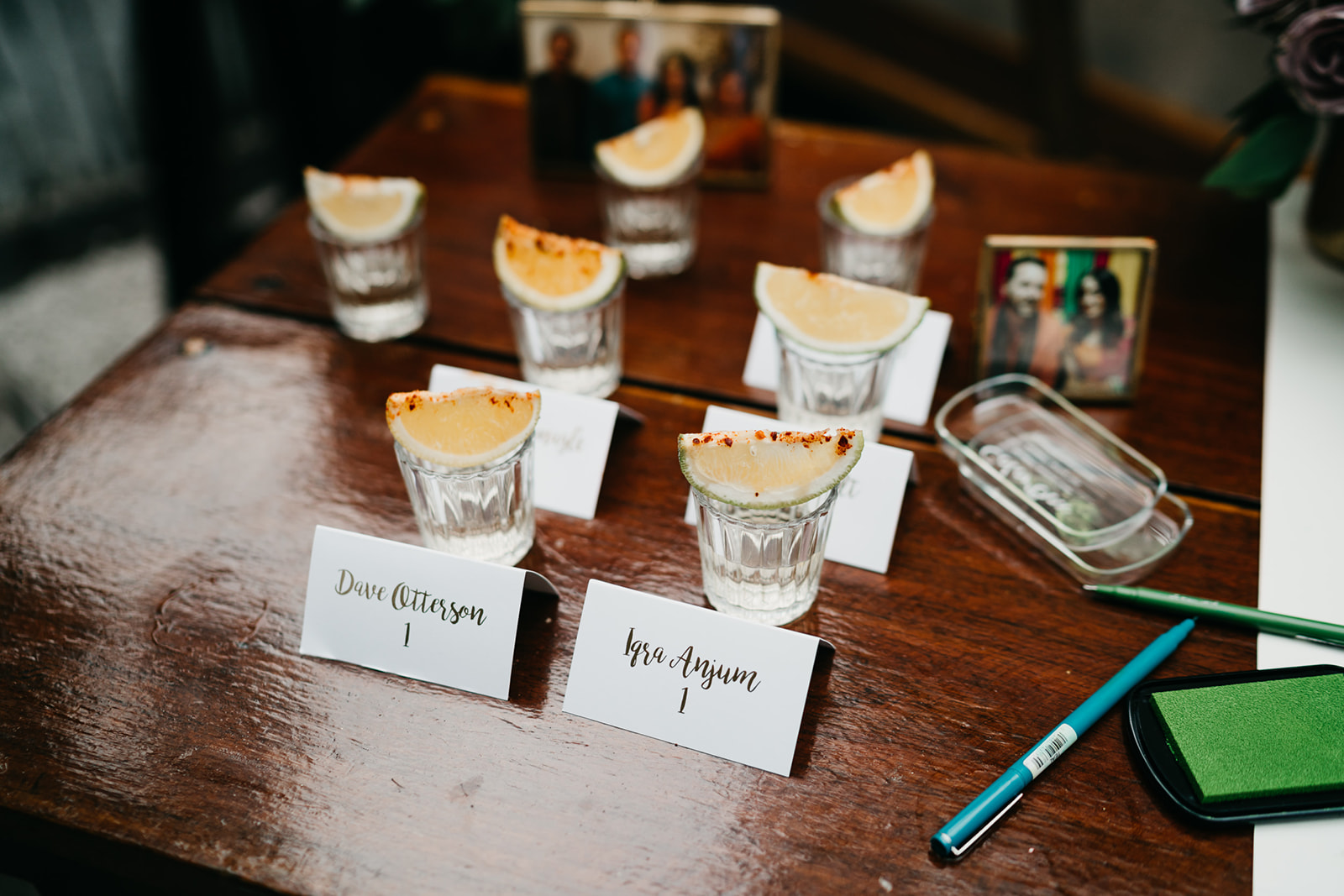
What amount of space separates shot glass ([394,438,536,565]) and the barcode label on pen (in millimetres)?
476

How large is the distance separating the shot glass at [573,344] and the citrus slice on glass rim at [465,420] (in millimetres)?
211

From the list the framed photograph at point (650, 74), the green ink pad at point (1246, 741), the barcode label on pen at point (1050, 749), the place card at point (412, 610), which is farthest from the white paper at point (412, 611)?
the framed photograph at point (650, 74)

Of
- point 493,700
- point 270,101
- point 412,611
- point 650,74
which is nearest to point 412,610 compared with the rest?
point 412,611

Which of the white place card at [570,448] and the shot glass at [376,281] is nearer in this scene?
the white place card at [570,448]

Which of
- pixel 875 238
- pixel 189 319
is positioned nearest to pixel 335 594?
pixel 189 319

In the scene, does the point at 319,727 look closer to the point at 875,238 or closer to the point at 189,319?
the point at 189,319

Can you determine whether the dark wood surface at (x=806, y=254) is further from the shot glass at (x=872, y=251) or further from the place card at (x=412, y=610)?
the place card at (x=412, y=610)

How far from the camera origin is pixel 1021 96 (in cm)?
282

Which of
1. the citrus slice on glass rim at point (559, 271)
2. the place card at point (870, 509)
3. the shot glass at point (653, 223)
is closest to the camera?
the place card at point (870, 509)

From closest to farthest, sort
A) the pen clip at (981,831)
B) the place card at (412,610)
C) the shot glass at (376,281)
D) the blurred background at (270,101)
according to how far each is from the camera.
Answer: the pen clip at (981,831), the place card at (412,610), the shot glass at (376,281), the blurred background at (270,101)

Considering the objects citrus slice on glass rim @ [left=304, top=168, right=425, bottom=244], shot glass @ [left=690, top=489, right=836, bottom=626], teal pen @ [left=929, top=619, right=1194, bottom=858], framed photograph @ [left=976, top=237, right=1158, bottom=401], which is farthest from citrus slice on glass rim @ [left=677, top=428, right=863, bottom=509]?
citrus slice on glass rim @ [left=304, top=168, right=425, bottom=244]

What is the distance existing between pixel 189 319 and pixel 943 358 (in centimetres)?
93

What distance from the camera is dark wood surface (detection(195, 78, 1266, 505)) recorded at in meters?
1.14

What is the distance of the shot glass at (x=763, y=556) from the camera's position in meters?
0.81
